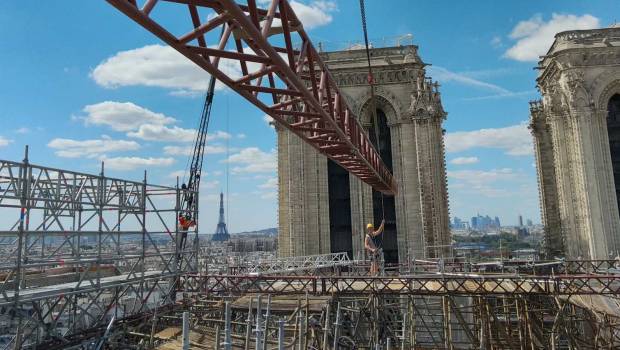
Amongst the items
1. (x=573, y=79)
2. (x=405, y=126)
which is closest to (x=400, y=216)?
(x=405, y=126)

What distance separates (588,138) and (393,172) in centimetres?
1362

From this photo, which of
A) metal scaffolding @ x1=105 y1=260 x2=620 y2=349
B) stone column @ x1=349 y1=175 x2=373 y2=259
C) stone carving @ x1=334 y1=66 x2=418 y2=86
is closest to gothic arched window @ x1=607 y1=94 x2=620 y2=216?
stone carving @ x1=334 y1=66 x2=418 y2=86

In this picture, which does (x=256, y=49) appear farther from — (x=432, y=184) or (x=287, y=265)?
(x=432, y=184)

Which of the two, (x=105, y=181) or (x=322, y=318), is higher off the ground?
(x=105, y=181)

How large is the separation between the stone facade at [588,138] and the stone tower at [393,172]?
349 inches

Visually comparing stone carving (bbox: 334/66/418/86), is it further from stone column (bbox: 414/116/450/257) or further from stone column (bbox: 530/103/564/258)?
stone column (bbox: 530/103/564/258)

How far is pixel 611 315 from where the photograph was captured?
64.4 feet

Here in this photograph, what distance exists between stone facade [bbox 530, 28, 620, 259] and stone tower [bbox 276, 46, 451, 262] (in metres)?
8.87

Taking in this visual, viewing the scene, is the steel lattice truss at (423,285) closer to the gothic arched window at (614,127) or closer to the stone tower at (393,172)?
the stone tower at (393,172)

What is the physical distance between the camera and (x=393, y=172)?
33.5m

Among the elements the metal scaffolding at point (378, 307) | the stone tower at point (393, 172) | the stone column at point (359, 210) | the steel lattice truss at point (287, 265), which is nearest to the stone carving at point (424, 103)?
Result: the stone tower at point (393, 172)

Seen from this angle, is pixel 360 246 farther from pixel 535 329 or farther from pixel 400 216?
pixel 535 329

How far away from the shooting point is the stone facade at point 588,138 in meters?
29.9

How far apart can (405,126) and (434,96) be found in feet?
10.1
